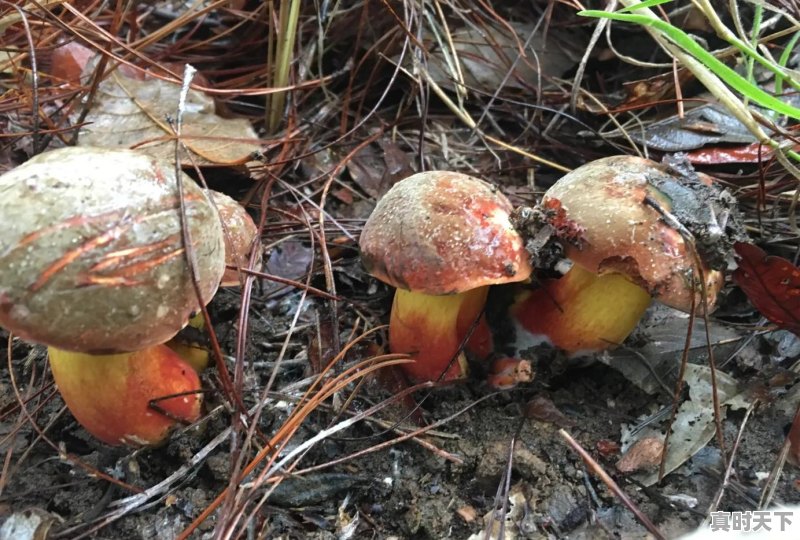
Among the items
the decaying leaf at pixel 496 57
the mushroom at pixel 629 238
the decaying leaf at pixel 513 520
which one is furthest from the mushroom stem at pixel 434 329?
the decaying leaf at pixel 496 57

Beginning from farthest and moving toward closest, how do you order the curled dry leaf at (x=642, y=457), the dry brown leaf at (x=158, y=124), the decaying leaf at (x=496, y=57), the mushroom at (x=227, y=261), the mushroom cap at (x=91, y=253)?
1. the decaying leaf at (x=496, y=57)
2. the dry brown leaf at (x=158, y=124)
3. the mushroom at (x=227, y=261)
4. the curled dry leaf at (x=642, y=457)
5. the mushroom cap at (x=91, y=253)

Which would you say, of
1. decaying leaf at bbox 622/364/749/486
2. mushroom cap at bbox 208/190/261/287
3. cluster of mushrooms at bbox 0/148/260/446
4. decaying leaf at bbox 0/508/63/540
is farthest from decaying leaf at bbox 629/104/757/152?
decaying leaf at bbox 0/508/63/540

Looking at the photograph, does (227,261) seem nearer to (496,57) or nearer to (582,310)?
(582,310)

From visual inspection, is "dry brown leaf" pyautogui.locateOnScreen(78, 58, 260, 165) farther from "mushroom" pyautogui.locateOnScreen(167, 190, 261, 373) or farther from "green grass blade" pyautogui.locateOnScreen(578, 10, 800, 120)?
"green grass blade" pyautogui.locateOnScreen(578, 10, 800, 120)

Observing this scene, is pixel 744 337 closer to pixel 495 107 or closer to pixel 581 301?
pixel 581 301

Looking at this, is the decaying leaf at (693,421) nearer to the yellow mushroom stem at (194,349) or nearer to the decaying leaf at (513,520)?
the decaying leaf at (513,520)

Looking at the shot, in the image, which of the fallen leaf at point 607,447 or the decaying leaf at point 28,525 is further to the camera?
the fallen leaf at point 607,447
